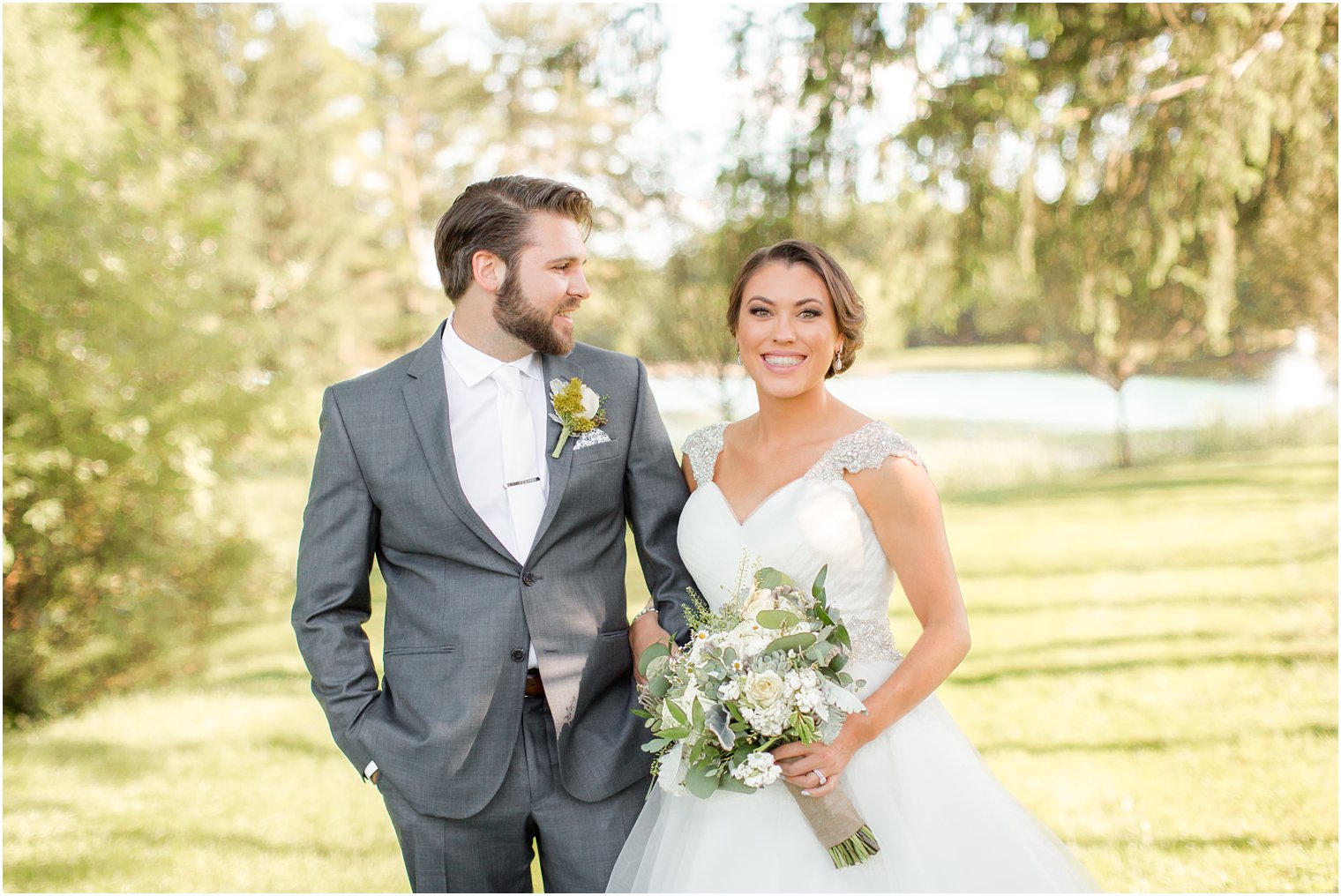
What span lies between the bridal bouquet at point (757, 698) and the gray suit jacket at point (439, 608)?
1.27 ft

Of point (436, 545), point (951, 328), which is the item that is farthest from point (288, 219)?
point (436, 545)

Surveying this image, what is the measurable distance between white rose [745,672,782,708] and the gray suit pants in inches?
31.9

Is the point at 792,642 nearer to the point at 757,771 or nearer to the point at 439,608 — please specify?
the point at 757,771

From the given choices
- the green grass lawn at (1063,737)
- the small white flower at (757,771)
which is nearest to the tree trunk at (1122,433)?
the green grass lawn at (1063,737)

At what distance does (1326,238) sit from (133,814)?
974cm

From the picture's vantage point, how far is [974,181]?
5988mm

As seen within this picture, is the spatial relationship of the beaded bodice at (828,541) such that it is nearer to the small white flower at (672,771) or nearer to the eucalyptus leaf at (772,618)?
the eucalyptus leaf at (772,618)

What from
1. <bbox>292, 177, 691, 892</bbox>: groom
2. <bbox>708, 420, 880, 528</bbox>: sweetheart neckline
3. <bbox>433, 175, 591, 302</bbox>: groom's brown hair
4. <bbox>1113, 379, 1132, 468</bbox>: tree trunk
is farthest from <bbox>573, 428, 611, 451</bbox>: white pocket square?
<bbox>1113, 379, 1132, 468</bbox>: tree trunk

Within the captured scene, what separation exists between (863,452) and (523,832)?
1.36 meters

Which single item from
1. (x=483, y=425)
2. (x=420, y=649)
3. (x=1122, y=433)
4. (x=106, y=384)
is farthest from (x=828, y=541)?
(x=1122, y=433)

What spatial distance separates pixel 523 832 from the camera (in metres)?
2.73

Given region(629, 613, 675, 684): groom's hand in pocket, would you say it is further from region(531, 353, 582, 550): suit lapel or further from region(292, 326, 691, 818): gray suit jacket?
region(531, 353, 582, 550): suit lapel

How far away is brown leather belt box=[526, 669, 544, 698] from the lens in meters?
2.72

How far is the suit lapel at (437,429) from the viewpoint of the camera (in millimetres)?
2611
